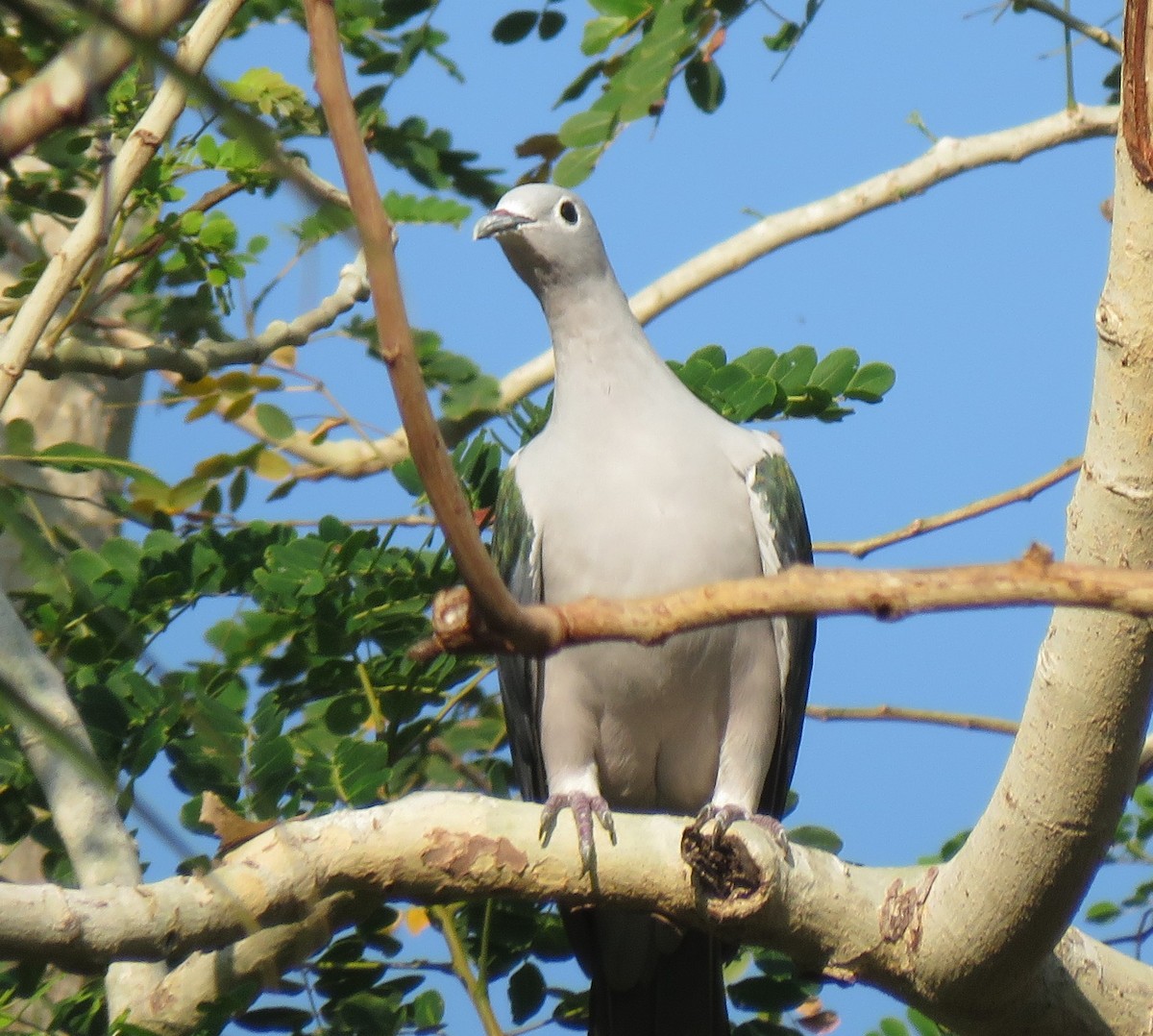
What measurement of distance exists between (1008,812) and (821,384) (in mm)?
1417

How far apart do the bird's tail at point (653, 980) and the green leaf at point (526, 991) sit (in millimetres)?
118

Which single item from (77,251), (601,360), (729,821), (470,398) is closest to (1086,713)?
(729,821)

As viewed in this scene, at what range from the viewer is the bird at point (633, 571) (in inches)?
116

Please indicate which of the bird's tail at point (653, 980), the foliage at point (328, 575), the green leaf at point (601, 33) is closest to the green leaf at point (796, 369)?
the foliage at point (328, 575)

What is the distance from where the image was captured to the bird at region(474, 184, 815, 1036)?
294cm

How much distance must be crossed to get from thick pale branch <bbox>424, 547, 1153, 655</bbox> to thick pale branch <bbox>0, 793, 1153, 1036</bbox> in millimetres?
1025

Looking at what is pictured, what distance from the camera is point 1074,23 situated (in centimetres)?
351

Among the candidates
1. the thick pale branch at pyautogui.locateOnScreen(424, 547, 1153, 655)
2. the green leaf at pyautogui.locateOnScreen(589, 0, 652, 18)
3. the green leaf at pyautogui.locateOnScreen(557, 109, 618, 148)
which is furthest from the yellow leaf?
the thick pale branch at pyautogui.locateOnScreen(424, 547, 1153, 655)

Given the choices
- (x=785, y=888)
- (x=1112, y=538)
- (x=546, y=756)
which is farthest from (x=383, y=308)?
(x=546, y=756)

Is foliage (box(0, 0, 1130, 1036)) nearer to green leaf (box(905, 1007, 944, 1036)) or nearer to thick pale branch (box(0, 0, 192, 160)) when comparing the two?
green leaf (box(905, 1007, 944, 1036))

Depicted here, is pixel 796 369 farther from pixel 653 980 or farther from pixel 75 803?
pixel 75 803

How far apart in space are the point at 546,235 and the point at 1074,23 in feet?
4.69

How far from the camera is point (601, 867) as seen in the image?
225 cm

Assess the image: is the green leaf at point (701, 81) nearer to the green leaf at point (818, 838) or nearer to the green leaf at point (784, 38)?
the green leaf at point (784, 38)
